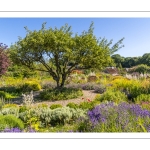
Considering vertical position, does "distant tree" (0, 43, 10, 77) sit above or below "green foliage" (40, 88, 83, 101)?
above

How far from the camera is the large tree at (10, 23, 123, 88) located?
9.52 m

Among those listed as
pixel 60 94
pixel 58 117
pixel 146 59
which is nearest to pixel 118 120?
pixel 58 117

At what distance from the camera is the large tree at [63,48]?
31.2 feet

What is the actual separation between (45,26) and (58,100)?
11.3 feet

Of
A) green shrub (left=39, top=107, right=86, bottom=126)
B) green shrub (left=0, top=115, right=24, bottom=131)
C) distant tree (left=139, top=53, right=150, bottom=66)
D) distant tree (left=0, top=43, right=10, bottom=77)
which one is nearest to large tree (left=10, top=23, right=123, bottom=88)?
distant tree (left=0, top=43, right=10, bottom=77)

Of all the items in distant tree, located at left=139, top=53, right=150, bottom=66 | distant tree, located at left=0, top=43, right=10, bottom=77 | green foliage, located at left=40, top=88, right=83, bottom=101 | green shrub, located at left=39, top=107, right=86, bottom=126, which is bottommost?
green shrub, located at left=39, top=107, right=86, bottom=126

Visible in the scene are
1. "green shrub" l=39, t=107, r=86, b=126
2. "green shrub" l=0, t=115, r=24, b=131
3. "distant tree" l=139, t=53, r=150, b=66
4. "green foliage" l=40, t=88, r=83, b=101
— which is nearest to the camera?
"green shrub" l=0, t=115, r=24, b=131

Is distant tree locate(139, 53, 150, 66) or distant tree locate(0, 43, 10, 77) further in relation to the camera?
distant tree locate(139, 53, 150, 66)

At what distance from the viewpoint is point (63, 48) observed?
379 inches

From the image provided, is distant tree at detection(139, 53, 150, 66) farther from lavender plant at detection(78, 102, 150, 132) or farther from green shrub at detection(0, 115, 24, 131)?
green shrub at detection(0, 115, 24, 131)

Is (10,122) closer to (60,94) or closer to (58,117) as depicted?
(58,117)

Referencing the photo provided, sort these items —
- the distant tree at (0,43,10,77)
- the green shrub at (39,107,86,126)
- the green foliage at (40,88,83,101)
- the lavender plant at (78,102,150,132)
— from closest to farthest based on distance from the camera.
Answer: the lavender plant at (78,102,150,132) < the green shrub at (39,107,86,126) < the distant tree at (0,43,10,77) < the green foliage at (40,88,83,101)
